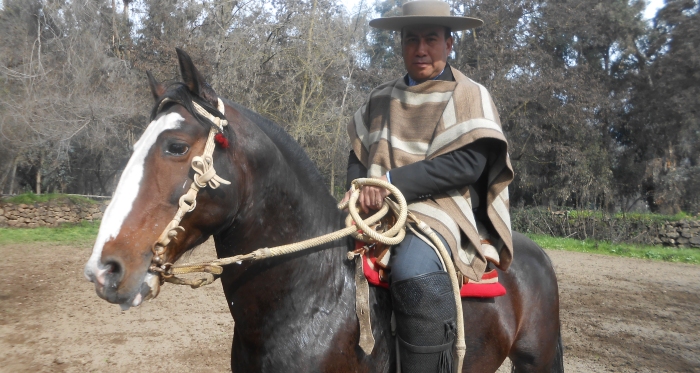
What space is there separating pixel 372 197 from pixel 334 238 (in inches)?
10.9

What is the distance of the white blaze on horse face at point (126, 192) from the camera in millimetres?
1559

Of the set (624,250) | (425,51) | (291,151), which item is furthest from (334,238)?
(624,250)

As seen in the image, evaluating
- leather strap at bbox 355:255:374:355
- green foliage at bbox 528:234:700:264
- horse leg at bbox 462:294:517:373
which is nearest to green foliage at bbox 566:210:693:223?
green foliage at bbox 528:234:700:264

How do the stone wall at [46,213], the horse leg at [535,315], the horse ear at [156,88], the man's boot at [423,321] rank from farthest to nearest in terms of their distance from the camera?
the stone wall at [46,213]
the horse leg at [535,315]
the man's boot at [423,321]
the horse ear at [156,88]

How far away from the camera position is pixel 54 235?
45.9 feet

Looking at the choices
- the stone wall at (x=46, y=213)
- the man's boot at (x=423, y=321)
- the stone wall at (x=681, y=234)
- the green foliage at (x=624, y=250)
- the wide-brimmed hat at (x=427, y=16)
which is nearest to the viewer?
the man's boot at (x=423, y=321)

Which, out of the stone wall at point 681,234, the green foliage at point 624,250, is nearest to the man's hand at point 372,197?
the green foliage at point 624,250

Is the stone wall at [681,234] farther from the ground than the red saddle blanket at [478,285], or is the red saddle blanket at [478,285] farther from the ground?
the red saddle blanket at [478,285]

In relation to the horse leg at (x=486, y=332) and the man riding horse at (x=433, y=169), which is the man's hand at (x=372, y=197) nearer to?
the man riding horse at (x=433, y=169)

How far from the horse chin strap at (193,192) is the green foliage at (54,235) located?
12531mm

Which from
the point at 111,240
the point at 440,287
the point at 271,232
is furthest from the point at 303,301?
the point at 111,240

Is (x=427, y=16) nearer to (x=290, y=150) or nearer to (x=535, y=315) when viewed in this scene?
(x=290, y=150)

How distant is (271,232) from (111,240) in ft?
2.03

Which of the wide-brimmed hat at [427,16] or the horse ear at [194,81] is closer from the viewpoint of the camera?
the horse ear at [194,81]
